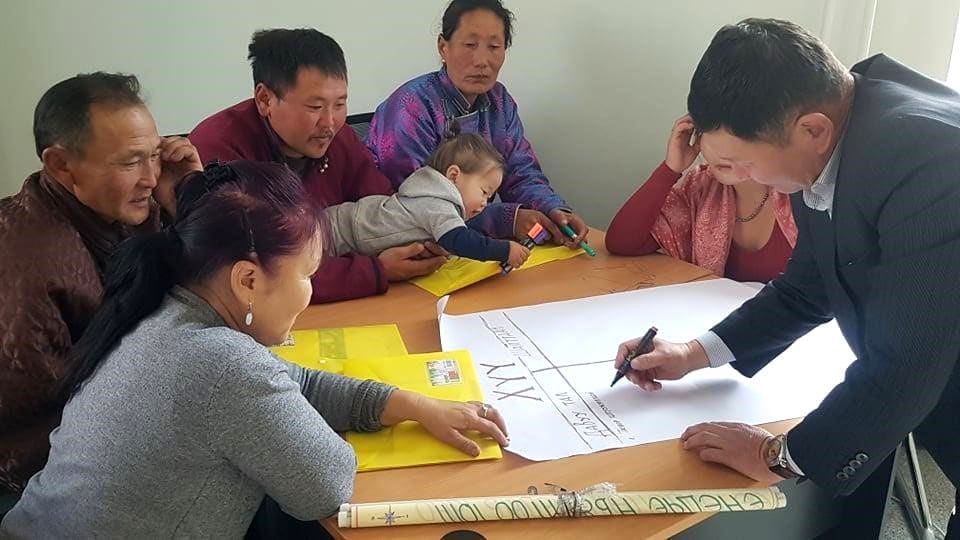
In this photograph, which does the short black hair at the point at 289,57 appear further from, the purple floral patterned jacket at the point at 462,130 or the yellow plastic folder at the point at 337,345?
the yellow plastic folder at the point at 337,345

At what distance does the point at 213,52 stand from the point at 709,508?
2066mm

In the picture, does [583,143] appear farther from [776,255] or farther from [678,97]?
[776,255]

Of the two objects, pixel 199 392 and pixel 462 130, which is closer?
pixel 199 392

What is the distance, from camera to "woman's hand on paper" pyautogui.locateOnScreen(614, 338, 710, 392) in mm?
1252

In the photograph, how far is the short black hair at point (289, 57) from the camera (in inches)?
63.9

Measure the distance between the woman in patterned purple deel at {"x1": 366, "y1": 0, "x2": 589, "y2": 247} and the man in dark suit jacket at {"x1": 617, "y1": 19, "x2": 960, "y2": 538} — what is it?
38.5 inches

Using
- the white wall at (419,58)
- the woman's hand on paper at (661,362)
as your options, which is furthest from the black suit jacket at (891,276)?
the white wall at (419,58)

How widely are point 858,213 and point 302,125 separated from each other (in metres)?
1.08

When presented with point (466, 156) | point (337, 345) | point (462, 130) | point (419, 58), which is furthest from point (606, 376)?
point (419, 58)

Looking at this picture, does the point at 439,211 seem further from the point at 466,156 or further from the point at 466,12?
the point at 466,12

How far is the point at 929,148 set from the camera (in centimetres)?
87

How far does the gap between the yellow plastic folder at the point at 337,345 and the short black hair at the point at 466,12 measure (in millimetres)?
1046

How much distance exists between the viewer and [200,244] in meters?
0.96

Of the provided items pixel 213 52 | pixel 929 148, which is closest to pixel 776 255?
pixel 929 148
